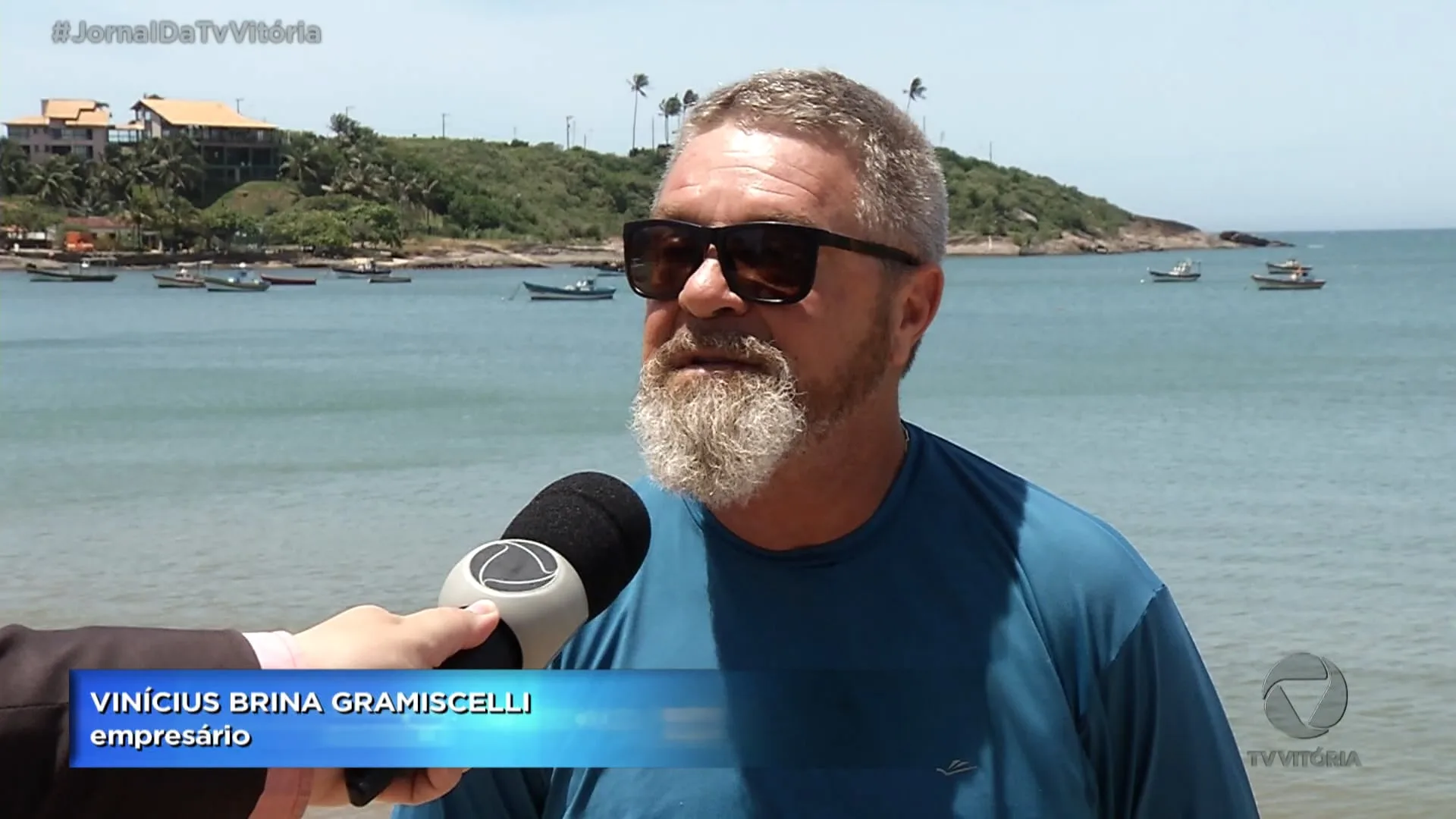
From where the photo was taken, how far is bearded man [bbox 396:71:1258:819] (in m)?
2.19

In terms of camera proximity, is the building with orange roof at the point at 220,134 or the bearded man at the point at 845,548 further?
the building with orange roof at the point at 220,134

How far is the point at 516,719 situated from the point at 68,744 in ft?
1.97

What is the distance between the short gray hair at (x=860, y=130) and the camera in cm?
250

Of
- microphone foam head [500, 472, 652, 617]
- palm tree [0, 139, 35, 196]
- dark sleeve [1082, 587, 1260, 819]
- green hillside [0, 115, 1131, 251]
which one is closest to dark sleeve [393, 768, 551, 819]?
microphone foam head [500, 472, 652, 617]

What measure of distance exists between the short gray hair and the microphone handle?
4.14 ft

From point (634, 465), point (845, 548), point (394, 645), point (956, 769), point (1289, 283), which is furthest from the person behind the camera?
point (1289, 283)

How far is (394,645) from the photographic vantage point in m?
1.26

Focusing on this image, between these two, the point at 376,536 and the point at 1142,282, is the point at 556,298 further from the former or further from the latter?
the point at 376,536

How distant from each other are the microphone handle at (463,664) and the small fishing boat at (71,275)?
9741cm

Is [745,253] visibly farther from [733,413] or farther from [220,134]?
[220,134]

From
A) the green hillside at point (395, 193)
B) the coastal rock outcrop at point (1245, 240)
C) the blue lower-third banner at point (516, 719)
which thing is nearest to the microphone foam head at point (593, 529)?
the blue lower-third banner at point (516, 719)

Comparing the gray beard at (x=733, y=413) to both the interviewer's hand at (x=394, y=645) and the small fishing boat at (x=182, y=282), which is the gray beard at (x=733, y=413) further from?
the small fishing boat at (x=182, y=282)

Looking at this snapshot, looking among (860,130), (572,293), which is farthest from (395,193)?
(860,130)

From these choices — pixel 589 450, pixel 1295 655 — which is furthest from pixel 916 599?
pixel 589 450
